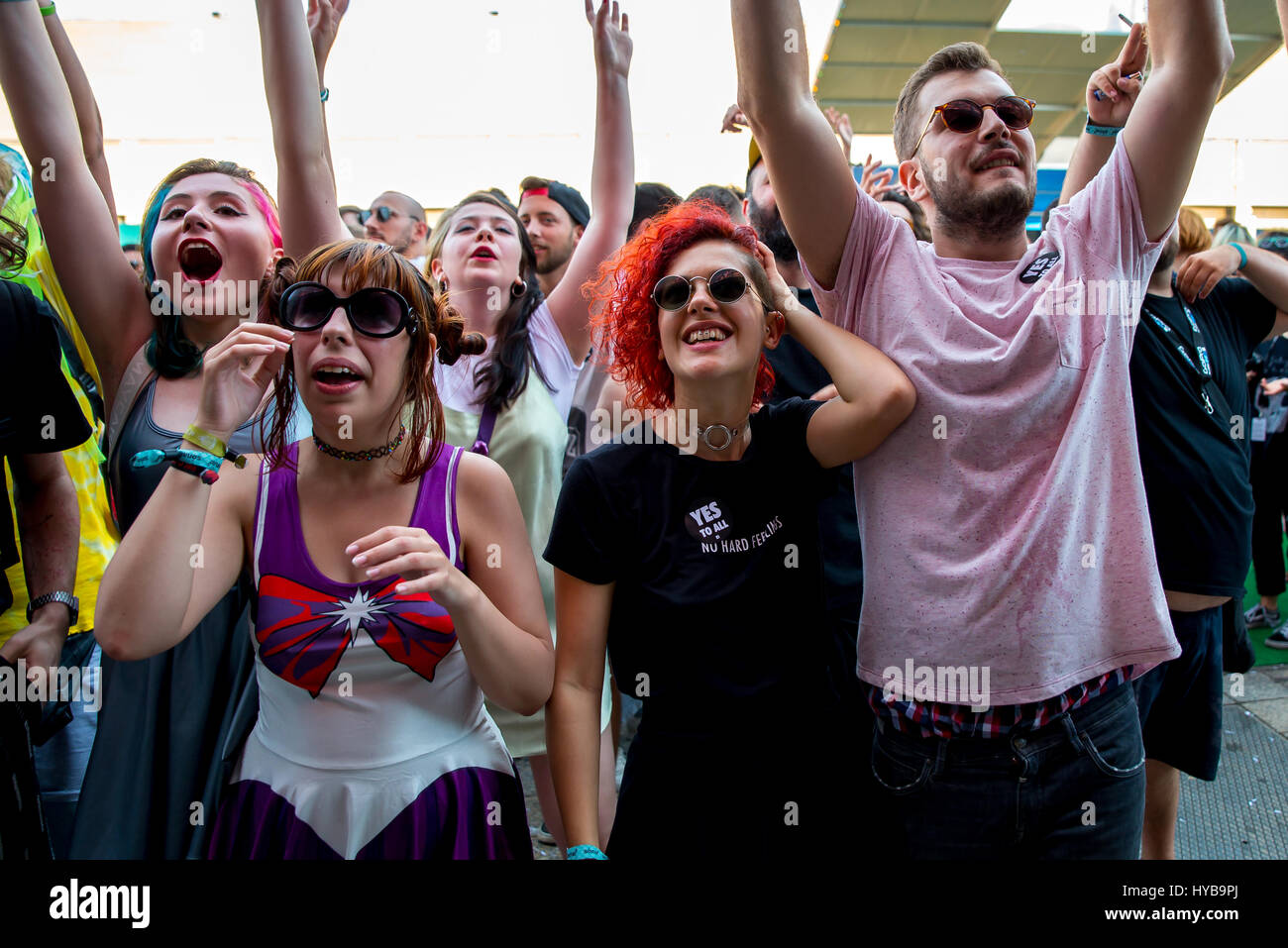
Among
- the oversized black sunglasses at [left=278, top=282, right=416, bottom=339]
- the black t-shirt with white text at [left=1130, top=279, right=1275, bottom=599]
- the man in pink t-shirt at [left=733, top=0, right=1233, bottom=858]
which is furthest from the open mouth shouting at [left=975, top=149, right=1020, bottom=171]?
the oversized black sunglasses at [left=278, top=282, right=416, bottom=339]

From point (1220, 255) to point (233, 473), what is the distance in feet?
9.00

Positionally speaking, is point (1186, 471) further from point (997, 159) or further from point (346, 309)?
point (346, 309)

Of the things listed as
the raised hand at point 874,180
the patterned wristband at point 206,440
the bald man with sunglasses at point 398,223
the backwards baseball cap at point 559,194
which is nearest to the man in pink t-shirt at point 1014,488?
the patterned wristband at point 206,440

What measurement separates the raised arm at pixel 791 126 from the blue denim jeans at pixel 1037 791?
3.32 feet

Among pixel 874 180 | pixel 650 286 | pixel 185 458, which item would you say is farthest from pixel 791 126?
pixel 874 180

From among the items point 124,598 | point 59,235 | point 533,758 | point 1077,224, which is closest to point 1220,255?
point 1077,224

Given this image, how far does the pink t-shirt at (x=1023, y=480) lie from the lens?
57.3 inches

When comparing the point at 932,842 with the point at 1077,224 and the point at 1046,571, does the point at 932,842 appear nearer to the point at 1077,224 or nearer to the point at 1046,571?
the point at 1046,571

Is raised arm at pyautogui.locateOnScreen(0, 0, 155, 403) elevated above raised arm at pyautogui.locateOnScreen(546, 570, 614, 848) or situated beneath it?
elevated above

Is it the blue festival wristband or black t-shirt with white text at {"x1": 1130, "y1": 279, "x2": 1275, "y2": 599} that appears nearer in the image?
the blue festival wristband

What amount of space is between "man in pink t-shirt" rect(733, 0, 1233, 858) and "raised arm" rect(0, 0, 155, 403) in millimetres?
1546

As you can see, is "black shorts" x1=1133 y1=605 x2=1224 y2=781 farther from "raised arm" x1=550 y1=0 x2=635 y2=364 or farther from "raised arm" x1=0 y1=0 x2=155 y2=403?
"raised arm" x1=0 y1=0 x2=155 y2=403

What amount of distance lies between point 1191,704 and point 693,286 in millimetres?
1939

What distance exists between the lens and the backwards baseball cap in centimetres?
389
